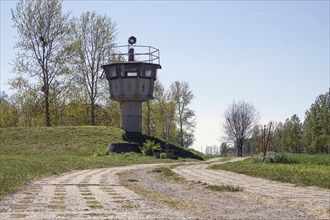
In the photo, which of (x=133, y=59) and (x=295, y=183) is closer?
(x=295, y=183)

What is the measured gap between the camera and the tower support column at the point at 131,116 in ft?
177

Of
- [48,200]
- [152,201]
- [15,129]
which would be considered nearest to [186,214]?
[152,201]

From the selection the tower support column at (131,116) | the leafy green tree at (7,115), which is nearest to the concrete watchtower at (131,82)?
the tower support column at (131,116)

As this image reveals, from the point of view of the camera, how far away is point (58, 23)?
5516 centimetres

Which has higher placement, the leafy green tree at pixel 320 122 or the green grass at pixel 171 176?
the leafy green tree at pixel 320 122

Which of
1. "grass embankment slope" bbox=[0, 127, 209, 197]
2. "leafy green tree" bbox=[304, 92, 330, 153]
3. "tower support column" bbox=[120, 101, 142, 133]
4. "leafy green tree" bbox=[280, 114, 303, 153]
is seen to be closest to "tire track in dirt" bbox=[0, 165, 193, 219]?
"grass embankment slope" bbox=[0, 127, 209, 197]

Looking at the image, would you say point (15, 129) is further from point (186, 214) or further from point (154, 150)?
point (186, 214)

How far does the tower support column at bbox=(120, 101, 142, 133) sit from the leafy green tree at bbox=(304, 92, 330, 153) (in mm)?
26378

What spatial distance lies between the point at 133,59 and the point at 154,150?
489 inches

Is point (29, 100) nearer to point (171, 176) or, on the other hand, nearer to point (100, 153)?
point (100, 153)

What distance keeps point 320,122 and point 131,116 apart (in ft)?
92.4

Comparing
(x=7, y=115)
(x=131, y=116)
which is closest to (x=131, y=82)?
(x=131, y=116)

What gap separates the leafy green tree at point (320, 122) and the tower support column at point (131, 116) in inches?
1039

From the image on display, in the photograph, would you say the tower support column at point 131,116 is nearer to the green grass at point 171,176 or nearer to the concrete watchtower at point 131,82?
the concrete watchtower at point 131,82
